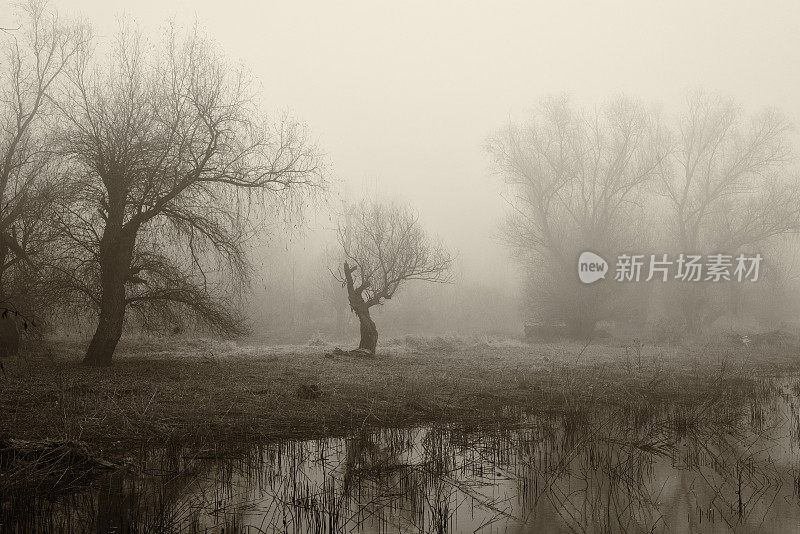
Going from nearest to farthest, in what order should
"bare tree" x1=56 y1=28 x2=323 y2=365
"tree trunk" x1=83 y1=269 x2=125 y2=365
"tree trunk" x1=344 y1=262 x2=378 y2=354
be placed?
"bare tree" x1=56 y1=28 x2=323 y2=365 → "tree trunk" x1=83 y1=269 x2=125 y2=365 → "tree trunk" x1=344 y1=262 x2=378 y2=354

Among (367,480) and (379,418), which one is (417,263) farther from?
(367,480)

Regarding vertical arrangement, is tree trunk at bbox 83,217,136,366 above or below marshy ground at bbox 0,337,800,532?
above

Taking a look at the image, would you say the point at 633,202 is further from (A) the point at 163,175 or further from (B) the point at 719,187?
(A) the point at 163,175

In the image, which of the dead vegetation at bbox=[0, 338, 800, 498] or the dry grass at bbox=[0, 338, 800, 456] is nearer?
the dead vegetation at bbox=[0, 338, 800, 498]

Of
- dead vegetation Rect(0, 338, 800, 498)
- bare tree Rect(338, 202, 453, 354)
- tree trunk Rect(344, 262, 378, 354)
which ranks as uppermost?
bare tree Rect(338, 202, 453, 354)

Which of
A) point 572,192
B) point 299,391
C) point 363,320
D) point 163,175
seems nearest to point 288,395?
point 299,391

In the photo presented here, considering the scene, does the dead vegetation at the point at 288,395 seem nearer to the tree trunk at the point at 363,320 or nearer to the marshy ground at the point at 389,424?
the marshy ground at the point at 389,424

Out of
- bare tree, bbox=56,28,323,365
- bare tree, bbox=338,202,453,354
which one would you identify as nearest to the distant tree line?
bare tree, bbox=338,202,453,354

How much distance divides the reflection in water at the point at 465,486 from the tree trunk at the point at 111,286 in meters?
8.45

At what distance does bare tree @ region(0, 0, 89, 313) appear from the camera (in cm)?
1499

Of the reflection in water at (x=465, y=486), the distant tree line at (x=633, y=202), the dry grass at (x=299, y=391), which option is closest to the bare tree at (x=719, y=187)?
the distant tree line at (x=633, y=202)

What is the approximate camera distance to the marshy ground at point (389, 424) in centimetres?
622

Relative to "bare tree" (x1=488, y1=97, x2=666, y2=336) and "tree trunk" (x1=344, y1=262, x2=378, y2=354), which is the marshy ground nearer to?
"tree trunk" (x1=344, y1=262, x2=378, y2=354)

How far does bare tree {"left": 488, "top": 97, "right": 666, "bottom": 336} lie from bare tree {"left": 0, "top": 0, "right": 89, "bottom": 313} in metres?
22.3
